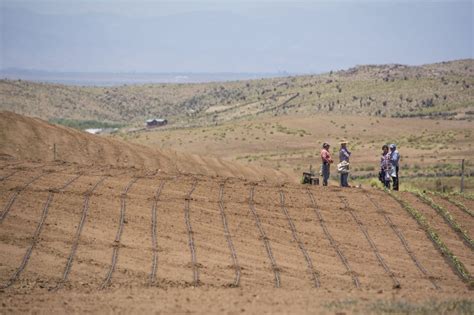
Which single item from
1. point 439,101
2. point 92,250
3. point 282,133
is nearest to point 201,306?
point 92,250

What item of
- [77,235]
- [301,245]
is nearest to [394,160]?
[301,245]

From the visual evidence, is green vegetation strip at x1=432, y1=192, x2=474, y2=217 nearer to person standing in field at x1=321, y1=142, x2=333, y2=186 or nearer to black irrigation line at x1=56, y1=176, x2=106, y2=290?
person standing in field at x1=321, y1=142, x2=333, y2=186

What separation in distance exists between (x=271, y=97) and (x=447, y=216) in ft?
270

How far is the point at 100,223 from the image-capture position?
56.1ft

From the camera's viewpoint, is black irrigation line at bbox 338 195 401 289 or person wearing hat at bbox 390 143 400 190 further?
person wearing hat at bbox 390 143 400 190

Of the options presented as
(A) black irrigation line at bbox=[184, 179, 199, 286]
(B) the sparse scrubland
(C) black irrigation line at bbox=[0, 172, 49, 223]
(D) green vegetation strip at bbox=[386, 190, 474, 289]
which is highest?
(C) black irrigation line at bbox=[0, 172, 49, 223]

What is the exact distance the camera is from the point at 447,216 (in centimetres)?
2064

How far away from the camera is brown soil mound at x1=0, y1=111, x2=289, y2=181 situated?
Result: 30.0 m

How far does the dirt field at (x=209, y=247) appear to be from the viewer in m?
12.7

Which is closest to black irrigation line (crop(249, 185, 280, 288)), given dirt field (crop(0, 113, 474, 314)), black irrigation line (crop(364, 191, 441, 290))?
dirt field (crop(0, 113, 474, 314))

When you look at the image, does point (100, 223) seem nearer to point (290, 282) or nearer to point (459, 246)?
point (290, 282)

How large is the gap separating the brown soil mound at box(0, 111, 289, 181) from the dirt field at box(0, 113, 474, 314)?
6.88 metres

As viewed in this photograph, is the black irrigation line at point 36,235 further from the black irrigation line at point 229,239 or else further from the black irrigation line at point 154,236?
the black irrigation line at point 229,239

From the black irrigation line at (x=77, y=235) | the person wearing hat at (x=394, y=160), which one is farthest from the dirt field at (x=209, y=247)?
the person wearing hat at (x=394, y=160)
